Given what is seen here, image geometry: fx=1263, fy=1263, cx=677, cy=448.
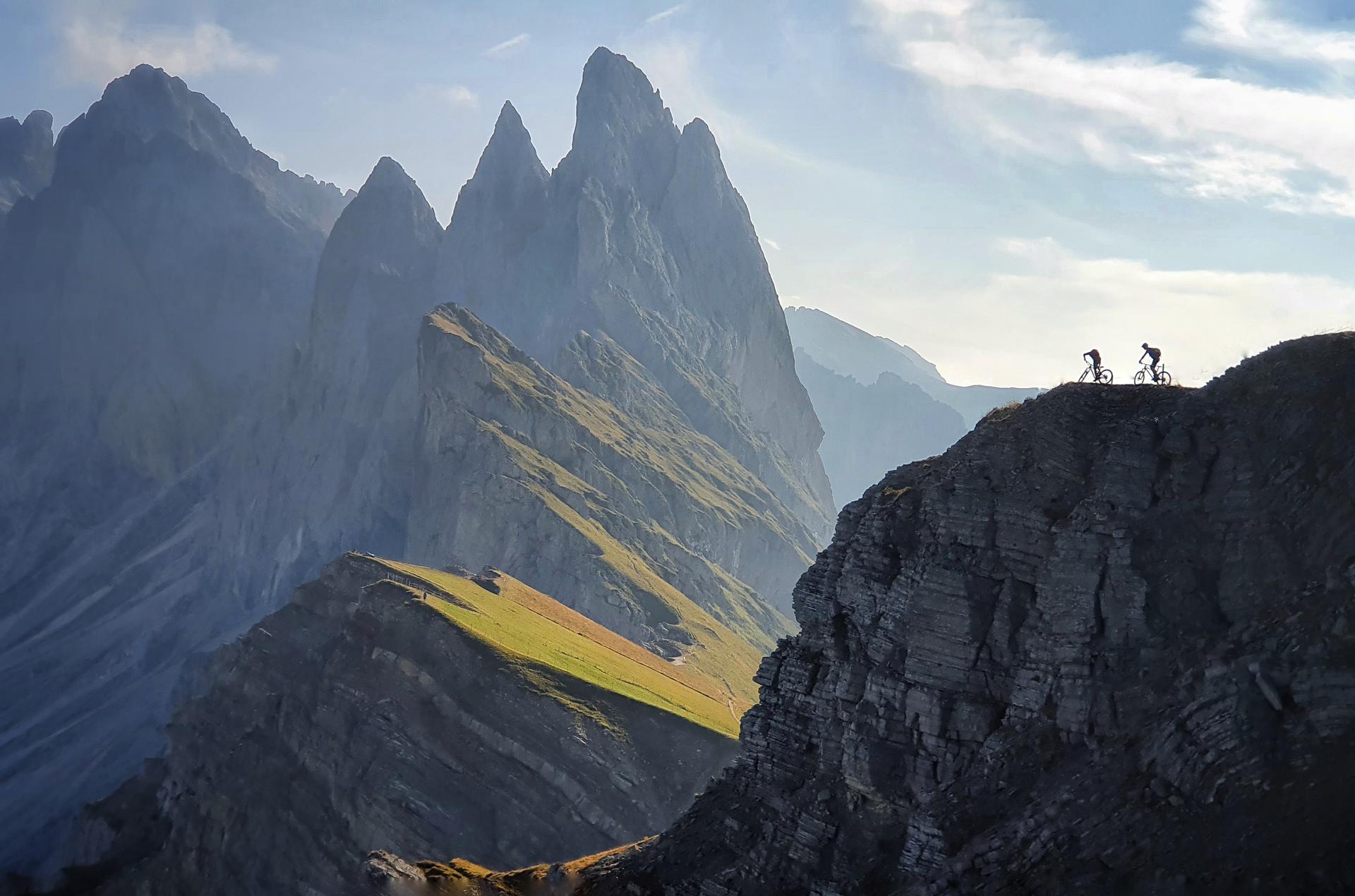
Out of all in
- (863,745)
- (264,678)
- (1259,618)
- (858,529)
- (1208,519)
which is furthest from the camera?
(264,678)

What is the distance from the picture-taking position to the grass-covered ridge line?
120 meters

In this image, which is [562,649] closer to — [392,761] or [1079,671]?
[392,761]

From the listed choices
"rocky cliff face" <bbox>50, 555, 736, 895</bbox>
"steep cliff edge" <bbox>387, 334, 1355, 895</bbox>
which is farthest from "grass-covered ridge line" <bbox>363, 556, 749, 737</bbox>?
"steep cliff edge" <bbox>387, 334, 1355, 895</bbox>

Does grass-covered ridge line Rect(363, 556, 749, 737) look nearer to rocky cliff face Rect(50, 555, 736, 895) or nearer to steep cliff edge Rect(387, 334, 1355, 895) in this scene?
rocky cliff face Rect(50, 555, 736, 895)

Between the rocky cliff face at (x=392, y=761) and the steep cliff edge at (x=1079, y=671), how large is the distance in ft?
162

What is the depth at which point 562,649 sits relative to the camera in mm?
134625

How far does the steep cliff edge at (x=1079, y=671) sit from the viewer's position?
40.6 meters

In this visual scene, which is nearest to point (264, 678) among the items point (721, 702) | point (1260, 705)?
point (721, 702)

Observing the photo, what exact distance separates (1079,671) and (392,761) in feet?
240

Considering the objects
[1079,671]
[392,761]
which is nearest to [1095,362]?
[1079,671]

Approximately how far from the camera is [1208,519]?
47.9m

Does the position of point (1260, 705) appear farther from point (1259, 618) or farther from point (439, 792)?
point (439, 792)

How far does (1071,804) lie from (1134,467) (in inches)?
544

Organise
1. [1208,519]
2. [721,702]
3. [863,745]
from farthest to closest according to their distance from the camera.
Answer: [721,702] < [863,745] < [1208,519]
